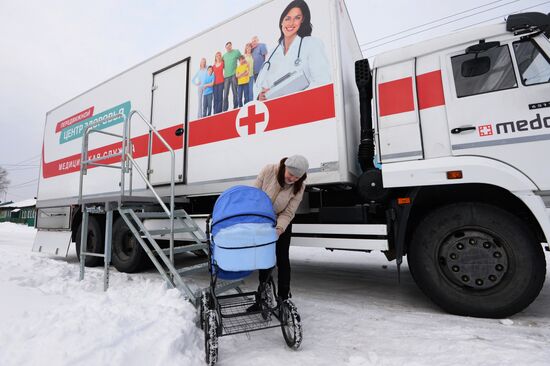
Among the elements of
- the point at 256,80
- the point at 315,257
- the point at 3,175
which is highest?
the point at 3,175

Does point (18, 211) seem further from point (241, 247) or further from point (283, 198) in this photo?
point (241, 247)

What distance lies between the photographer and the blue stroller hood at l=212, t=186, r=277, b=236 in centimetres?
206

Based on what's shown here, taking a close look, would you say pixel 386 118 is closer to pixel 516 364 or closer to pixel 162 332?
pixel 516 364

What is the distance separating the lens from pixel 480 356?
1964 millimetres

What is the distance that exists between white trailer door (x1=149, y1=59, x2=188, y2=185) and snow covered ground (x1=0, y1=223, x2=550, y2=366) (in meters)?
1.78

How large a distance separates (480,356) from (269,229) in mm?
1659

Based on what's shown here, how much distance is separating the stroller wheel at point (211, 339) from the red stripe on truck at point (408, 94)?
258 cm

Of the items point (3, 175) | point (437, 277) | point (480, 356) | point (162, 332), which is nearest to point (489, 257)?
point (437, 277)

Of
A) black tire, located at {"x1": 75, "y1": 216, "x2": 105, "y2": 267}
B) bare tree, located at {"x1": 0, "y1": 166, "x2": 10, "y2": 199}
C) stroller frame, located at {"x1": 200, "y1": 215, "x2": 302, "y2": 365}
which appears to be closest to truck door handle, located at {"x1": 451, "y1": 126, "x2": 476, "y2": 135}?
stroller frame, located at {"x1": 200, "y1": 215, "x2": 302, "y2": 365}

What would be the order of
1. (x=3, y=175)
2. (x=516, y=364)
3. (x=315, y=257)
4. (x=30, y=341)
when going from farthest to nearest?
(x=3, y=175) → (x=315, y=257) → (x=516, y=364) → (x=30, y=341)

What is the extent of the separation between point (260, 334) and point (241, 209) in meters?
1.13

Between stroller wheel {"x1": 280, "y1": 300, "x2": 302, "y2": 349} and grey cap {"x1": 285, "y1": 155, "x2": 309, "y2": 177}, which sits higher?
grey cap {"x1": 285, "y1": 155, "x2": 309, "y2": 177}

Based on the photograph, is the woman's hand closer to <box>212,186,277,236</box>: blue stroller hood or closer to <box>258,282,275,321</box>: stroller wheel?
<box>212,186,277,236</box>: blue stroller hood

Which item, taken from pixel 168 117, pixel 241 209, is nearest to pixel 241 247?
pixel 241 209
